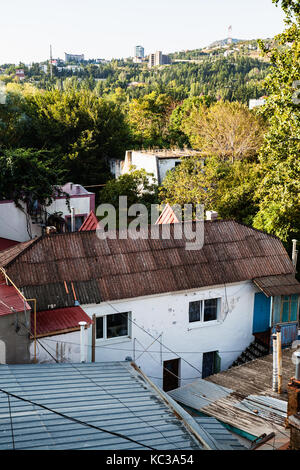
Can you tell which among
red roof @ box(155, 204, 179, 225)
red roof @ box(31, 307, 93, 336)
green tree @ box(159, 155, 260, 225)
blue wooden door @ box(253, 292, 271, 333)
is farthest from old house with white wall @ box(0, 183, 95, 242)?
blue wooden door @ box(253, 292, 271, 333)

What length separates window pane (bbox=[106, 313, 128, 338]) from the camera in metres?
17.5

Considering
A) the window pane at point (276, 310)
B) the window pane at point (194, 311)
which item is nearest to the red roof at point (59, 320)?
the window pane at point (194, 311)

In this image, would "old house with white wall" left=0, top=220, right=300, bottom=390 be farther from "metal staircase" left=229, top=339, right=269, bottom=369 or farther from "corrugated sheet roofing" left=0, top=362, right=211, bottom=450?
"corrugated sheet roofing" left=0, top=362, right=211, bottom=450

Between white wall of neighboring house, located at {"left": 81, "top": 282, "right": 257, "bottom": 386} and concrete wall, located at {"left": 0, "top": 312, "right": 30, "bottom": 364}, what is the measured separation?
2.92 meters

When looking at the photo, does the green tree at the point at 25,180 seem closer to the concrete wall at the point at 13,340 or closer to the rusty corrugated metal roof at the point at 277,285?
the rusty corrugated metal roof at the point at 277,285

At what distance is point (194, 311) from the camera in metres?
19.0

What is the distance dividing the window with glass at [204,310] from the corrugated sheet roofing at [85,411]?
597 cm

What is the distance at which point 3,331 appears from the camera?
1353 centimetres

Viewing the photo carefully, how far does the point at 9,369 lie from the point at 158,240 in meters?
8.38

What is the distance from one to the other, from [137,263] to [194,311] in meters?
2.98

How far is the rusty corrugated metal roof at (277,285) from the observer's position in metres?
19.0

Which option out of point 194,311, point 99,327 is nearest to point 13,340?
point 99,327
